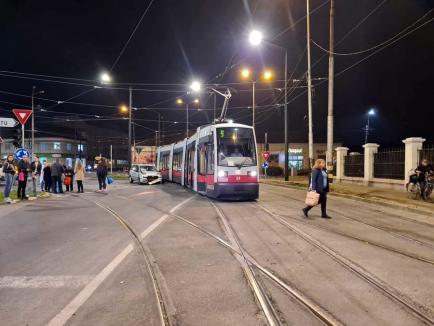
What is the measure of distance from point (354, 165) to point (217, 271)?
24.1 m

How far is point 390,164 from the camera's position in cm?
2362

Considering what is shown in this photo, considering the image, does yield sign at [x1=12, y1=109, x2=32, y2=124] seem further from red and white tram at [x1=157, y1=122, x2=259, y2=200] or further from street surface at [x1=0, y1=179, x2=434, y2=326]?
red and white tram at [x1=157, y1=122, x2=259, y2=200]

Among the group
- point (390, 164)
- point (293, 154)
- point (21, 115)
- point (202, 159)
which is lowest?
point (390, 164)

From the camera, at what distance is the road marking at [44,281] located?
606cm

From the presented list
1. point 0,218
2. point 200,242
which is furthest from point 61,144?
point 200,242

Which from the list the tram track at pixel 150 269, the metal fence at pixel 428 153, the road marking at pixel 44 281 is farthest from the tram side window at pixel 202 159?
the road marking at pixel 44 281

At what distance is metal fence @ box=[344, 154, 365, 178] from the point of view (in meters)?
27.9

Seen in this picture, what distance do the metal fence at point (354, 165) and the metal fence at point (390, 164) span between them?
2006 mm

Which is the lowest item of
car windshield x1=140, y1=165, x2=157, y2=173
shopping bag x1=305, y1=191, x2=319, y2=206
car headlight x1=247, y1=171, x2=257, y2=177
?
shopping bag x1=305, y1=191, x2=319, y2=206

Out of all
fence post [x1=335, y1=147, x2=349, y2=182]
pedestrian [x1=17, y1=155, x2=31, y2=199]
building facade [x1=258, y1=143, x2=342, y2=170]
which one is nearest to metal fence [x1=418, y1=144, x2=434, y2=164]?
fence post [x1=335, y1=147, x2=349, y2=182]

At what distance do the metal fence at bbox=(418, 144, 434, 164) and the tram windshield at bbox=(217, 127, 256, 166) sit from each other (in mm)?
7630

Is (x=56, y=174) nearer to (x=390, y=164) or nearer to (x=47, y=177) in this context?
(x=47, y=177)

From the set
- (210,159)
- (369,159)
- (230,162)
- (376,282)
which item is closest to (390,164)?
(369,159)

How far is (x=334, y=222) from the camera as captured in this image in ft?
39.4
